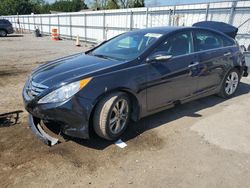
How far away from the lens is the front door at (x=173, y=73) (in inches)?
161

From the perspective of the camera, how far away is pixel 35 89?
359 centimetres

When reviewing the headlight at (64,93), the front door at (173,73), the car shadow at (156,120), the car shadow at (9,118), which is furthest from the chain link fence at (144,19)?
the car shadow at (9,118)

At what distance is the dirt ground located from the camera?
2975 millimetres

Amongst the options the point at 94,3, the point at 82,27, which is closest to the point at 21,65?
Result: the point at 82,27

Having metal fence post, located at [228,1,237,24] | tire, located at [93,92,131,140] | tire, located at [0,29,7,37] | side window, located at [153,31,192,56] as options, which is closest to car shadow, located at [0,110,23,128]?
tire, located at [93,92,131,140]

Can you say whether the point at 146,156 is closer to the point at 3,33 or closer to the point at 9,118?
the point at 9,118

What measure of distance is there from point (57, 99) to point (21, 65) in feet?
24.0

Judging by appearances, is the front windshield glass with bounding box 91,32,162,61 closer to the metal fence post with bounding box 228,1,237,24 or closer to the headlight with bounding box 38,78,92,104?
the headlight with bounding box 38,78,92,104

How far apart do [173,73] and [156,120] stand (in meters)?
0.89

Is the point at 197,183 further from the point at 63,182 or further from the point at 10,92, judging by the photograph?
the point at 10,92

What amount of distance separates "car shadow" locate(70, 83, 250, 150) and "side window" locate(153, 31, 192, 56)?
115cm

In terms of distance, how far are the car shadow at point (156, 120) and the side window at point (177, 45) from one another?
115 centimetres

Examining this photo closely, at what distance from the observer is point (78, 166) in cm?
321

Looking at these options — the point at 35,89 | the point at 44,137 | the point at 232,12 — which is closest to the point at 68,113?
the point at 44,137
